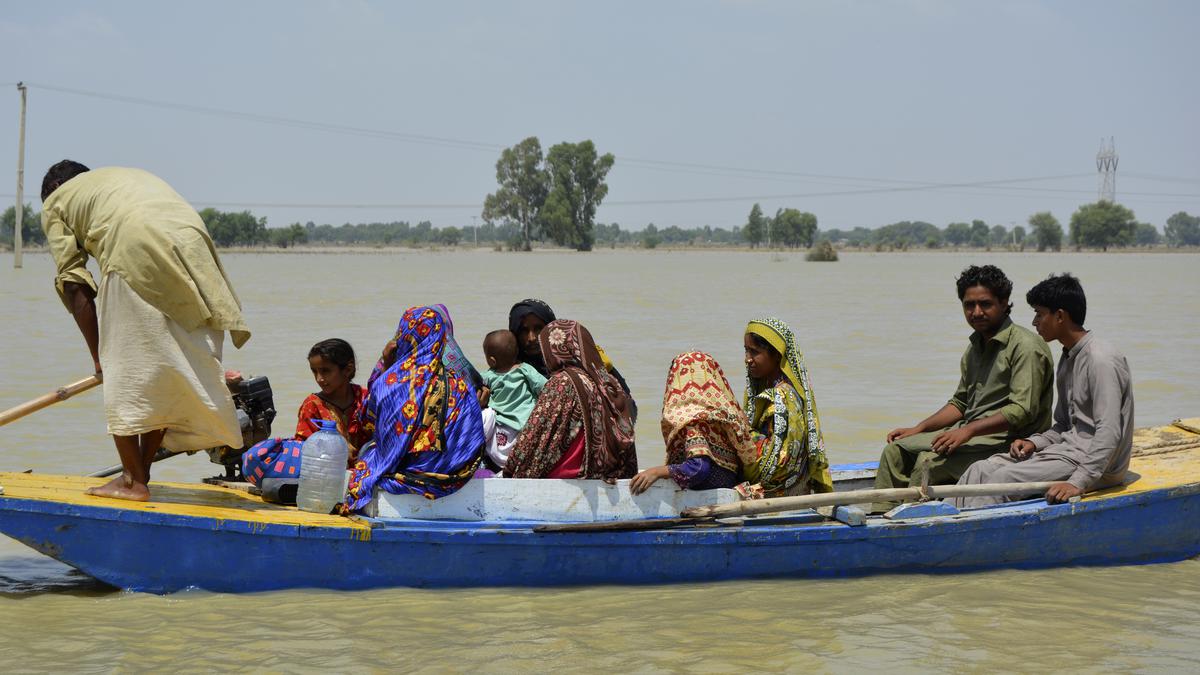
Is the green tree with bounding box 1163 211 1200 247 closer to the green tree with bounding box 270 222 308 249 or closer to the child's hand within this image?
the green tree with bounding box 270 222 308 249

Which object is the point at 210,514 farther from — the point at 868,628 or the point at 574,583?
the point at 868,628

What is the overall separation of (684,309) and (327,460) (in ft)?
66.3

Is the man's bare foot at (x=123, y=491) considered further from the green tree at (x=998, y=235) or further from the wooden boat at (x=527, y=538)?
the green tree at (x=998, y=235)

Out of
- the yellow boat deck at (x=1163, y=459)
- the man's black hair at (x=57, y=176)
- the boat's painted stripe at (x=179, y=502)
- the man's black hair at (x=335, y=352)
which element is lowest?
the boat's painted stripe at (x=179, y=502)

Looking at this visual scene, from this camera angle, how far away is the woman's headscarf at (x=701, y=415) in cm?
557

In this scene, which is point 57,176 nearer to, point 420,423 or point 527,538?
point 420,423

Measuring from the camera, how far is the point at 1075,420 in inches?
243

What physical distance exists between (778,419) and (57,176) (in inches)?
134

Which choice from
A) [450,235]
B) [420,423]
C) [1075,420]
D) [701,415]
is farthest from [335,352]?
[450,235]

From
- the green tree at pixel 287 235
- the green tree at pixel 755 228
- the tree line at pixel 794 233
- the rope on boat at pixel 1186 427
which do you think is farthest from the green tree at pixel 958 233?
the rope on boat at pixel 1186 427

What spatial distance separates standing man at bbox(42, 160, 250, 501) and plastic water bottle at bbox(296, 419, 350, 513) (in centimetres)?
37

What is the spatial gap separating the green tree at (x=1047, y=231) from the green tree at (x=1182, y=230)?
178 ft

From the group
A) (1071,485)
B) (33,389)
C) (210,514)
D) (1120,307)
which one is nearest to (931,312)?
(1120,307)

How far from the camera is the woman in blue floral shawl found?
5598 millimetres
